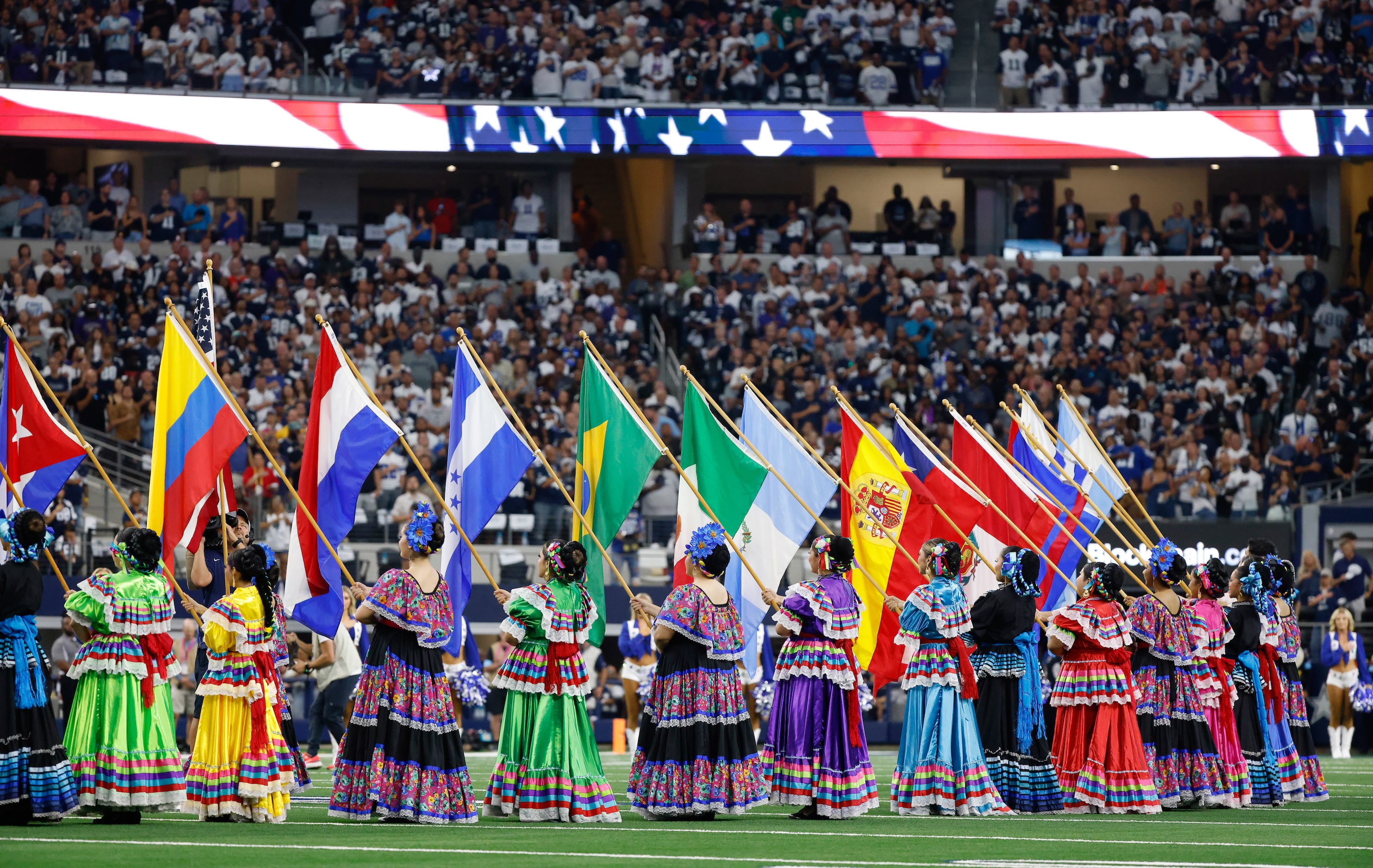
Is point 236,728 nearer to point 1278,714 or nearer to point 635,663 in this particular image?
point 1278,714

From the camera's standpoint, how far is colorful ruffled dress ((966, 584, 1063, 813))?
50.5 feet

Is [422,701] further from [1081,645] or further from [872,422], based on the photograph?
[872,422]

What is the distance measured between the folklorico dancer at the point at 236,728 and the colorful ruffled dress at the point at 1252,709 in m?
8.08

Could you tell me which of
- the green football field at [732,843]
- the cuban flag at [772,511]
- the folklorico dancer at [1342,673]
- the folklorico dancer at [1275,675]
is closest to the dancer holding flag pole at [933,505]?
the cuban flag at [772,511]

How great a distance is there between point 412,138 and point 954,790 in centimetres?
2174

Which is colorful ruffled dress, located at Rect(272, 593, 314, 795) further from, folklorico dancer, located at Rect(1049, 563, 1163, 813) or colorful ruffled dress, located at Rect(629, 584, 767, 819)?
folklorico dancer, located at Rect(1049, 563, 1163, 813)

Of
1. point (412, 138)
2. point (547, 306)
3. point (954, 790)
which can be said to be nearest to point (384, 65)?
point (412, 138)

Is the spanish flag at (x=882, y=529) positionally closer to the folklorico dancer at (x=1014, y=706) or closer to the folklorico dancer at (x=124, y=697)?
the folklorico dancer at (x=1014, y=706)

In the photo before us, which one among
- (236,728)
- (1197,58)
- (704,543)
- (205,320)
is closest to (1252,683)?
(704,543)

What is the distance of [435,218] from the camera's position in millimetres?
35250

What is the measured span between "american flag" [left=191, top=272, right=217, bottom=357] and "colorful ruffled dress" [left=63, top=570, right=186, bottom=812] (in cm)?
296

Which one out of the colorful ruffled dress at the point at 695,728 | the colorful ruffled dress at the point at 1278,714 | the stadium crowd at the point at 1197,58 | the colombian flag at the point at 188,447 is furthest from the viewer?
the stadium crowd at the point at 1197,58

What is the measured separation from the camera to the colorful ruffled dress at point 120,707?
1285 centimetres

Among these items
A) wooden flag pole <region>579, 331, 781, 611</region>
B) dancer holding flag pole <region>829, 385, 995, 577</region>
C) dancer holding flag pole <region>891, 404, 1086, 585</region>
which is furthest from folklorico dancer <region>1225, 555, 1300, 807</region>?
wooden flag pole <region>579, 331, 781, 611</region>
